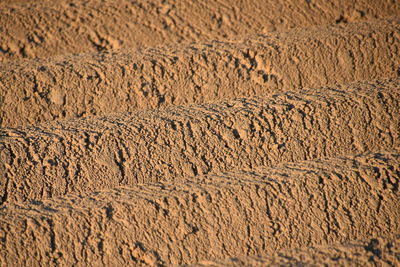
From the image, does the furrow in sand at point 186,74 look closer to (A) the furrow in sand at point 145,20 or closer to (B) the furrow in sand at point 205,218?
(A) the furrow in sand at point 145,20

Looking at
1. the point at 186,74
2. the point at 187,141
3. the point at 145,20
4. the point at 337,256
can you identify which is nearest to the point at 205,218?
the point at 187,141

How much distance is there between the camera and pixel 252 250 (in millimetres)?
1006

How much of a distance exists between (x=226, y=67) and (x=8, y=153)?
78 cm

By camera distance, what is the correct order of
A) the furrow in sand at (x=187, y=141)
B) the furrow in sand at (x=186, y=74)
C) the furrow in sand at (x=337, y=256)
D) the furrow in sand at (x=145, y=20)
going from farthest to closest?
the furrow in sand at (x=145, y=20), the furrow in sand at (x=186, y=74), the furrow in sand at (x=187, y=141), the furrow in sand at (x=337, y=256)

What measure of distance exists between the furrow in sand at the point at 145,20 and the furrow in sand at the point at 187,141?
0.33 metres

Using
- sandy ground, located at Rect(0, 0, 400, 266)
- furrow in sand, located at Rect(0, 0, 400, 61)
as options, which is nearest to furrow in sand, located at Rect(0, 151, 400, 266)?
sandy ground, located at Rect(0, 0, 400, 266)

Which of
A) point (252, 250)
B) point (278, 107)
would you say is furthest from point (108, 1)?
point (252, 250)

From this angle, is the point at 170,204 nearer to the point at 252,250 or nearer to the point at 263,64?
the point at 252,250

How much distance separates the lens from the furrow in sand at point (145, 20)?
1.29 meters

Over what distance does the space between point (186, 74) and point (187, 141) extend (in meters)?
0.26

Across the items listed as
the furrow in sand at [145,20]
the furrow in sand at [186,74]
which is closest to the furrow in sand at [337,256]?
the furrow in sand at [186,74]

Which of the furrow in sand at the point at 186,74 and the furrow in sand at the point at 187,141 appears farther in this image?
the furrow in sand at the point at 186,74

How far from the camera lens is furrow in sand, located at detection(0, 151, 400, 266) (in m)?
1.00

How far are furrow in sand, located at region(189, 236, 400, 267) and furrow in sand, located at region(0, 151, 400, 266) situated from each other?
0.02 m
